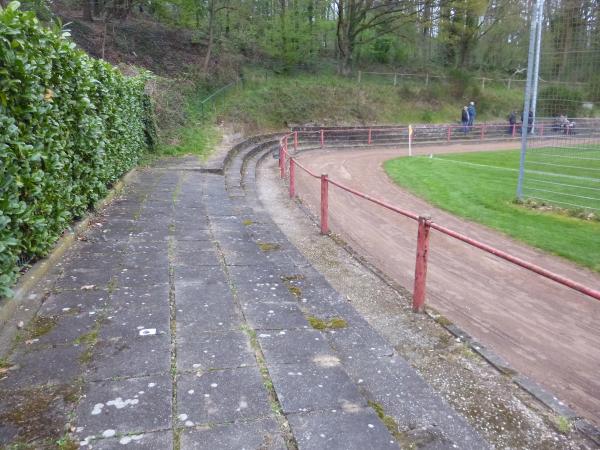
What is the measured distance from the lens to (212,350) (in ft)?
12.3

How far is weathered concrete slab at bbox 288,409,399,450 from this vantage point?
2.79m

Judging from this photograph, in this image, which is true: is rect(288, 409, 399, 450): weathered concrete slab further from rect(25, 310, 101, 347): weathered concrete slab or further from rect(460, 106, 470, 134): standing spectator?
rect(460, 106, 470, 134): standing spectator

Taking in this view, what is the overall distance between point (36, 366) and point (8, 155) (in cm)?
183

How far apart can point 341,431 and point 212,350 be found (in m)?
1.27

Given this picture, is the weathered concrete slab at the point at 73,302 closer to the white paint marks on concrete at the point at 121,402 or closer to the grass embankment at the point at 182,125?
the white paint marks on concrete at the point at 121,402

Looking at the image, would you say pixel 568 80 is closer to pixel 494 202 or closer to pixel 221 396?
pixel 494 202

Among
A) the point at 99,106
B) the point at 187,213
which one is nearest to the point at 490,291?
the point at 187,213

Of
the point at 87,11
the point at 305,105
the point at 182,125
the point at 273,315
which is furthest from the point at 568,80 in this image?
the point at 87,11

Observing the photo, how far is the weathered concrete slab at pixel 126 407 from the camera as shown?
284cm

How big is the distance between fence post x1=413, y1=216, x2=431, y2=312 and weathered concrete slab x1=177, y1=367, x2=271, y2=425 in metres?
2.12

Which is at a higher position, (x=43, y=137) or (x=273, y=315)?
(x=43, y=137)

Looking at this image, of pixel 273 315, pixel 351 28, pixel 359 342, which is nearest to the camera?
pixel 359 342

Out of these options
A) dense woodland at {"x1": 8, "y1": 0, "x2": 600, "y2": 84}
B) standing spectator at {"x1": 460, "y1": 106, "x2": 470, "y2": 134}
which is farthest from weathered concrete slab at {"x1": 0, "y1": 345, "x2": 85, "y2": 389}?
standing spectator at {"x1": 460, "y1": 106, "x2": 470, "y2": 134}

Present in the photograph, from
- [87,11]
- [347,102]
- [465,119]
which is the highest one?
[87,11]
